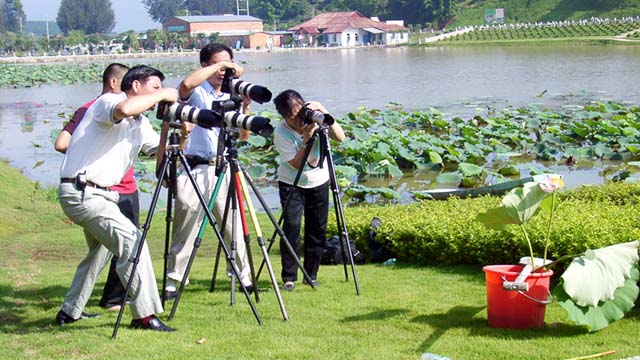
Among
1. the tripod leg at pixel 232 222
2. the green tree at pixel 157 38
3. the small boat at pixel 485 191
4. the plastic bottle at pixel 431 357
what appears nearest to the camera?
the plastic bottle at pixel 431 357

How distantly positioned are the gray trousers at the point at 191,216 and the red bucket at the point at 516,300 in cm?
169

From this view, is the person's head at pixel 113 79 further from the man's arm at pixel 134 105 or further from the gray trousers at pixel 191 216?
the gray trousers at pixel 191 216

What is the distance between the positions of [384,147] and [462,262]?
8290 mm

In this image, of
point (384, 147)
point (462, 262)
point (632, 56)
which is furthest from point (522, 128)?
point (632, 56)

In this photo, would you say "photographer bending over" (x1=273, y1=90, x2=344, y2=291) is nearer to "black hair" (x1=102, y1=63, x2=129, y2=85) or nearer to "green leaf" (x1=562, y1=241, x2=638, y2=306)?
"black hair" (x1=102, y1=63, x2=129, y2=85)

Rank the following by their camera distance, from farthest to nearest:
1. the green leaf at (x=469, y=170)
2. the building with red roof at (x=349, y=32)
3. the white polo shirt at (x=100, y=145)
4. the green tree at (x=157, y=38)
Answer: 1. the building with red roof at (x=349, y=32)
2. the green tree at (x=157, y=38)
3. the green leaf at (x=469, y=170)
4. the white polo shirt at (x=100, y=145)

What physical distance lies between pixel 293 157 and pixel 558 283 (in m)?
1.86

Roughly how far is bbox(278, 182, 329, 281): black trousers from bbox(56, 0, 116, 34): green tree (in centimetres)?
11942

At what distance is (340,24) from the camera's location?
3625 inches

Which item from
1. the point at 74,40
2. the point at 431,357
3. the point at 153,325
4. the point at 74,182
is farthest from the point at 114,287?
the point at 74,40

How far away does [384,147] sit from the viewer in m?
14.3

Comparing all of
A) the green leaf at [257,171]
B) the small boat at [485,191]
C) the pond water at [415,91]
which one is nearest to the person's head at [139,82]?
the small boat at [485,191]

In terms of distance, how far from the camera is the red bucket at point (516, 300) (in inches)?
164

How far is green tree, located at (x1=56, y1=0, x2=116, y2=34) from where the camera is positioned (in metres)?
120
